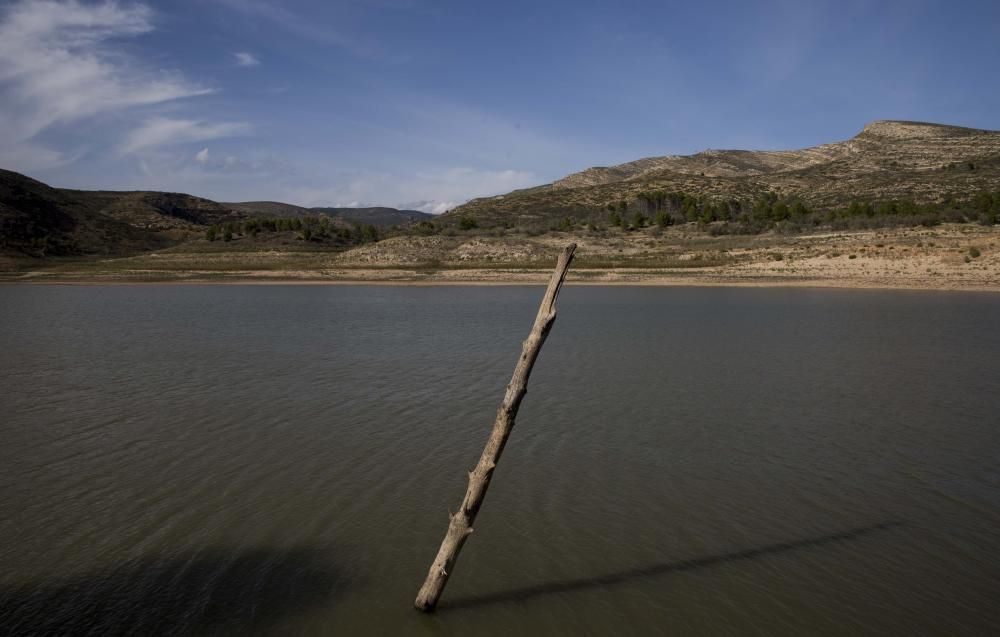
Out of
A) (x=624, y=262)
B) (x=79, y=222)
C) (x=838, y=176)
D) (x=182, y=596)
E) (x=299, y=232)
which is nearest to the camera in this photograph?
(x=182, y=596)

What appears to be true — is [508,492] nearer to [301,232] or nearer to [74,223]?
[301,232]

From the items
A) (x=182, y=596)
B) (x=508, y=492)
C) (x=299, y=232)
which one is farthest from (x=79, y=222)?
(x=182, y=596)

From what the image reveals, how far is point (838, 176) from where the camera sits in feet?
314

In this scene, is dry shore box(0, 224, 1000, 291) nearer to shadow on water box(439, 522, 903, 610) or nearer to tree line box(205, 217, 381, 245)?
tree line box(205, 217, 381, 245)

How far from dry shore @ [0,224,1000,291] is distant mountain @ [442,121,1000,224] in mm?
23604

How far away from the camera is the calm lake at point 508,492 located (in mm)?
5793

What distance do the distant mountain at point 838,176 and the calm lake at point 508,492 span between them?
70.6 metres

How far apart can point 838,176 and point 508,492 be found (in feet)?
334

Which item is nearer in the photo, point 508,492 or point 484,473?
point 484,473

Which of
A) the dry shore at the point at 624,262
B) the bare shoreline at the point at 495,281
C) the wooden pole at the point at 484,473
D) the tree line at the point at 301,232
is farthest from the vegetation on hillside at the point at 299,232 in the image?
the wooden pole at the point at 484,473

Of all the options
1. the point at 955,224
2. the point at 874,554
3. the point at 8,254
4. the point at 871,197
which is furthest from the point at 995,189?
the point at 8,254

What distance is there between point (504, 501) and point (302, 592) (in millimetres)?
2691

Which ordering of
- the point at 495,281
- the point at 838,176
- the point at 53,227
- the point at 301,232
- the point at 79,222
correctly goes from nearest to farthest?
the point at 495,281
the point at 301,232
the point at 53,227
the point at 838,176
the point at 79,222

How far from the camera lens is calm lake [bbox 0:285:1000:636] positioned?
19.0 ft
